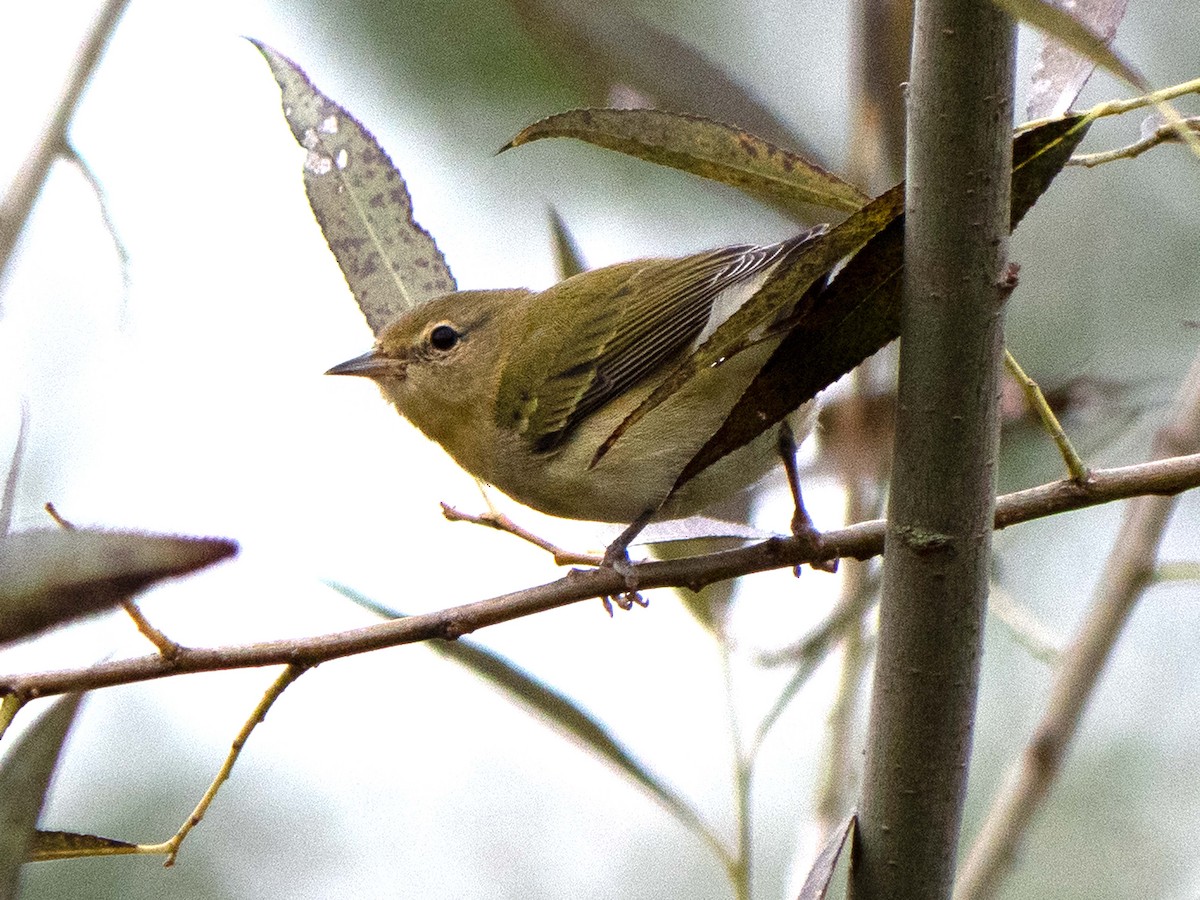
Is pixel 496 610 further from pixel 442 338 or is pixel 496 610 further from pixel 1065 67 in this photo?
pixel 442 338

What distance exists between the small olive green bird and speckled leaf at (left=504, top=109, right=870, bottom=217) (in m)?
0.74

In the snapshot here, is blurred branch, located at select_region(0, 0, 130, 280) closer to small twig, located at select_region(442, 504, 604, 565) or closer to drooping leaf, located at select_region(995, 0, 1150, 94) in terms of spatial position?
small twig, located at select_region(442, 504, 604, 565)

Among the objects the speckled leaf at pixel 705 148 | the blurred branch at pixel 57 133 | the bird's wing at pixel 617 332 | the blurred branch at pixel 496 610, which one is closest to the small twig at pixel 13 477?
the blurred branch at pixel 496 610

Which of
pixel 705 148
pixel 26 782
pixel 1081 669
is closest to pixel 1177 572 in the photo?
pixel 1081 669

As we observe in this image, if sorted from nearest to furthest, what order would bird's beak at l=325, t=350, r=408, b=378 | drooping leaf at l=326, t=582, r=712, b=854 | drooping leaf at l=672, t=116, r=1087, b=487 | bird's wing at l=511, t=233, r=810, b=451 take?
1. drooping leaf at l=672, t=116, r=1087, b=487
2. drooping leaf at l=326, t=582, r=712, b=854
3. bird's wing at l=511, t=233, r=810, b=451
4. bird's beak at l=325, t=350, r=408, b=378

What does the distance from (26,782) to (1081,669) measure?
1958mm

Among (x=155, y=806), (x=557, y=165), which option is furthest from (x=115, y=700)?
(x=557, y=165)

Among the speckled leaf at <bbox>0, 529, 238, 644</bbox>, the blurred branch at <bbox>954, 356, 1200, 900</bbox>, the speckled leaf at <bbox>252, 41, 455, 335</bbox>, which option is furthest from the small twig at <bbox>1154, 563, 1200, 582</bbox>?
the speckled leaf at <bbox>0, 529, 238, 644</bbox>

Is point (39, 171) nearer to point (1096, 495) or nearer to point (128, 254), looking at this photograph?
point (128, 254)

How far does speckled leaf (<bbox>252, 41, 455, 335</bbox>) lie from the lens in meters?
2.31

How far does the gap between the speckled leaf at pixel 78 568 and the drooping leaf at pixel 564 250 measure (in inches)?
59.8

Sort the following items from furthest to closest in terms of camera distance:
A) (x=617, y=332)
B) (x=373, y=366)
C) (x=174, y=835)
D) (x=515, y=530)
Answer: (x=373, y=366) → (x=617, y=332) → (x=515, y=530) → (x=174, y=835)

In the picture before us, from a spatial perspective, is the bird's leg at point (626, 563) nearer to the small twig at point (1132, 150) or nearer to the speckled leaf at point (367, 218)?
the speckled leaf at point (367, 218)

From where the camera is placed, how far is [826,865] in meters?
1.85
